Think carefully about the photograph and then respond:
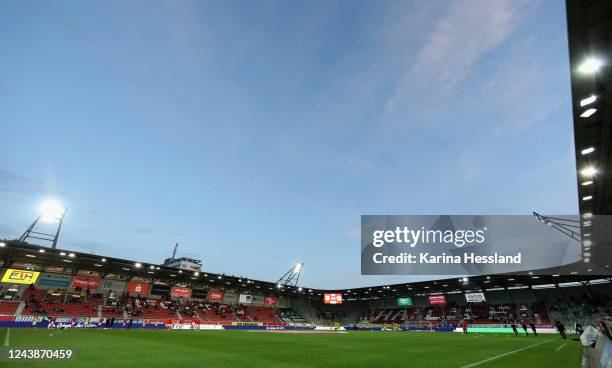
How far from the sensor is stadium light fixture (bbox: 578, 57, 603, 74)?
10.7 meters

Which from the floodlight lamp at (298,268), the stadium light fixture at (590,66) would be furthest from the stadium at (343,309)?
the floodlight lamp at (298,268)

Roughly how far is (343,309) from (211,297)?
41994 millimetres

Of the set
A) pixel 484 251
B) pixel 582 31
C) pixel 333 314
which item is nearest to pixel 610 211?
pixel 582 31

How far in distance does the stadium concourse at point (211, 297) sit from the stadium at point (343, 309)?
0.21 m

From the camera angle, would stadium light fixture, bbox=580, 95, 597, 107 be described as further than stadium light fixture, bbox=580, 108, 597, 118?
No

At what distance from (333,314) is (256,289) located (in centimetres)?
2715

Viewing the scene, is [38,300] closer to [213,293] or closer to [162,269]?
[162,269]

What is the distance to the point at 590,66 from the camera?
35.7 feet

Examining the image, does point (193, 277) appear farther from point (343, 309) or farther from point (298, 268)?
point (298, 268)

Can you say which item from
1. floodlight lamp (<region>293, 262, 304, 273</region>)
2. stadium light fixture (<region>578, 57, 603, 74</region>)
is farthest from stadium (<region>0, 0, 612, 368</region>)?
floodlight lamp (<region>293, 262, 304, 273</region>)

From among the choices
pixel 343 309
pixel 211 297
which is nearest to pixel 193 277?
pixel 211 297

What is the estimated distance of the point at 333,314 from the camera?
278ft

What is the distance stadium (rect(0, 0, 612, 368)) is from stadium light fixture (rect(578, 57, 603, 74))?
0.04m

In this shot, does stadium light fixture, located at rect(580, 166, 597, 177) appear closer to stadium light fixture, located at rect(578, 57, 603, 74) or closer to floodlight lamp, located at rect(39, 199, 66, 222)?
stadium light fixture, located at rect(578, 57, 603, 74)
